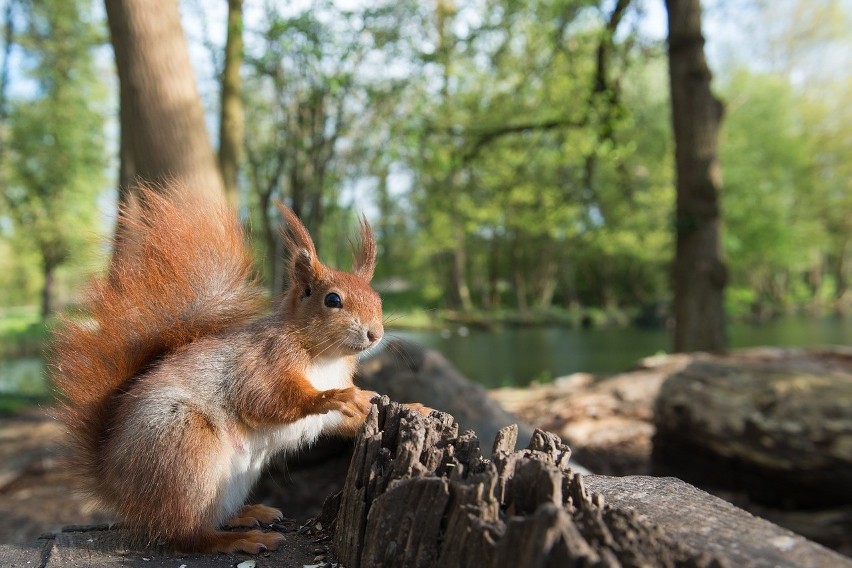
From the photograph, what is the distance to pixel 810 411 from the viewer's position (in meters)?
4.05

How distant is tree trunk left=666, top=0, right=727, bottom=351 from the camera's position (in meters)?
7.65

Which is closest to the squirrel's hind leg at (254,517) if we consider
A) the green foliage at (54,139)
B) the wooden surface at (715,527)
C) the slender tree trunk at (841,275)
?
the wooden surface at (715,527)

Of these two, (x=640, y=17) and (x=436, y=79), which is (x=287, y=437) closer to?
(x=436, y=79)

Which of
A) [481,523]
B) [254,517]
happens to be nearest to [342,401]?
[481,523]

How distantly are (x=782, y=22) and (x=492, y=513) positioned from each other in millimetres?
30816

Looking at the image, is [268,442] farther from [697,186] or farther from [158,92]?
[697,186]

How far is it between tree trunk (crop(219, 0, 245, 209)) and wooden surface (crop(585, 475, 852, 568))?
525 cm

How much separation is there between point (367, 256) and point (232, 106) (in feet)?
18.0

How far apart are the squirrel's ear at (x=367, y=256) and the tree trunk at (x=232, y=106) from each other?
4.42 m

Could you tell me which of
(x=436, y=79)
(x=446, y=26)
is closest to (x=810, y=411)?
(x=436, y=79)

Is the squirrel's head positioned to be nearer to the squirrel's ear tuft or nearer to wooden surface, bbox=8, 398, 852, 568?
the squirrel's ear tuft

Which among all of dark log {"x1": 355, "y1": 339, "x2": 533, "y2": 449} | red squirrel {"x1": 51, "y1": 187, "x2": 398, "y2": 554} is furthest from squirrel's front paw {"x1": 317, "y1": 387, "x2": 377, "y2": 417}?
dark log {"x1": 355, "y1": 339, "x2": 533, "y2": 449}

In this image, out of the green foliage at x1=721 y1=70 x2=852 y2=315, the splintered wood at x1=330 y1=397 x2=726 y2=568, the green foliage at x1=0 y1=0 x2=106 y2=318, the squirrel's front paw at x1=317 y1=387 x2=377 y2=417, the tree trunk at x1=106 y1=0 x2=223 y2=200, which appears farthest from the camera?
the green foliage at x1=721 y1=70 x2=852 y2=315

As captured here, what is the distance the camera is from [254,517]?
5.86 feet
